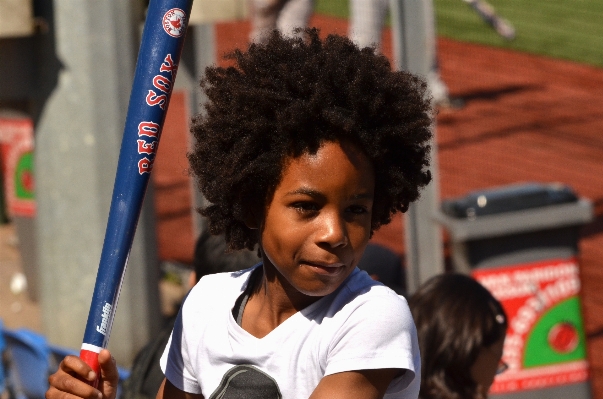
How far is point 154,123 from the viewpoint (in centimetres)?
181

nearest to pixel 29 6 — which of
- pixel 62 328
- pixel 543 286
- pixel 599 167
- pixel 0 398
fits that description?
pixel 62 328

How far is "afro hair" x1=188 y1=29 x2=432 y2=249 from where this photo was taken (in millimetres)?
1739

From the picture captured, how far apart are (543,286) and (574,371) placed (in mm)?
420

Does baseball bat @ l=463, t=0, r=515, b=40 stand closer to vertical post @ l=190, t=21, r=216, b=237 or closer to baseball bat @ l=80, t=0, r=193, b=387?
vertical post @ l=190, t=21, r=216, b=237

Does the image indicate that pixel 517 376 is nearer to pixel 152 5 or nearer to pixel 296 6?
pixel 296 6

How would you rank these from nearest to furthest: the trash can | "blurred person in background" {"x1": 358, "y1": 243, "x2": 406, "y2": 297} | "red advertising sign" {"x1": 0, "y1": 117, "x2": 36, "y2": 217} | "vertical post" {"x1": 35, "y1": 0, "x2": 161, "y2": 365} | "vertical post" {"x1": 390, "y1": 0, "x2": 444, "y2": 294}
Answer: "blurred person in background" {"x1": 358, "y1": 243, "x2": 406, "y2": 297} < the trash can < "vertical post" {"x1": 390, "y1": 0, "x2": 444, "y2": 294} < "vertical post" {"x1": 35, "y1": 0, "x2": 161, "y2": 365} < "red advertising sign" {"x1": 0, "y1": 117, "x2": 36, "y2": 217}

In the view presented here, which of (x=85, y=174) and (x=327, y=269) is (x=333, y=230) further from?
(x=85, y=174)

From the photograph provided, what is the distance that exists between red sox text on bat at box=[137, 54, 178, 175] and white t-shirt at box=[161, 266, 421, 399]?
31 centimetres

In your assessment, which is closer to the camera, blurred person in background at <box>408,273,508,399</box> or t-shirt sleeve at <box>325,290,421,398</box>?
t-shirt sleeve at <box>325,290,421,398</box>

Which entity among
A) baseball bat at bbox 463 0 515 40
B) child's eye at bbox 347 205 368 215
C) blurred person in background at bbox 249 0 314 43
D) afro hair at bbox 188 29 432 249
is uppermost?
baseball bat at bbox 463 0 515 40

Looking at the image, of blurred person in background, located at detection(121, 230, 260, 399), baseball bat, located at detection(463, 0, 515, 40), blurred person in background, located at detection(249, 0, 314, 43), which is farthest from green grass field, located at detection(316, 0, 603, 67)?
blurred person in background, located at detection(121, 230, 260, 399)

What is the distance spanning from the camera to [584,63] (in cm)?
1483

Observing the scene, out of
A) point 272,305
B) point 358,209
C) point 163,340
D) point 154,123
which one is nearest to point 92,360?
point 272,305

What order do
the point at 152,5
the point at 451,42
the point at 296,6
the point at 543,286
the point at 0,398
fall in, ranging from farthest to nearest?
1. the point at 451,42
2. the point at 296,6
3. the point at 0,398
4. the point at 543,286
5. the point at 152,5
